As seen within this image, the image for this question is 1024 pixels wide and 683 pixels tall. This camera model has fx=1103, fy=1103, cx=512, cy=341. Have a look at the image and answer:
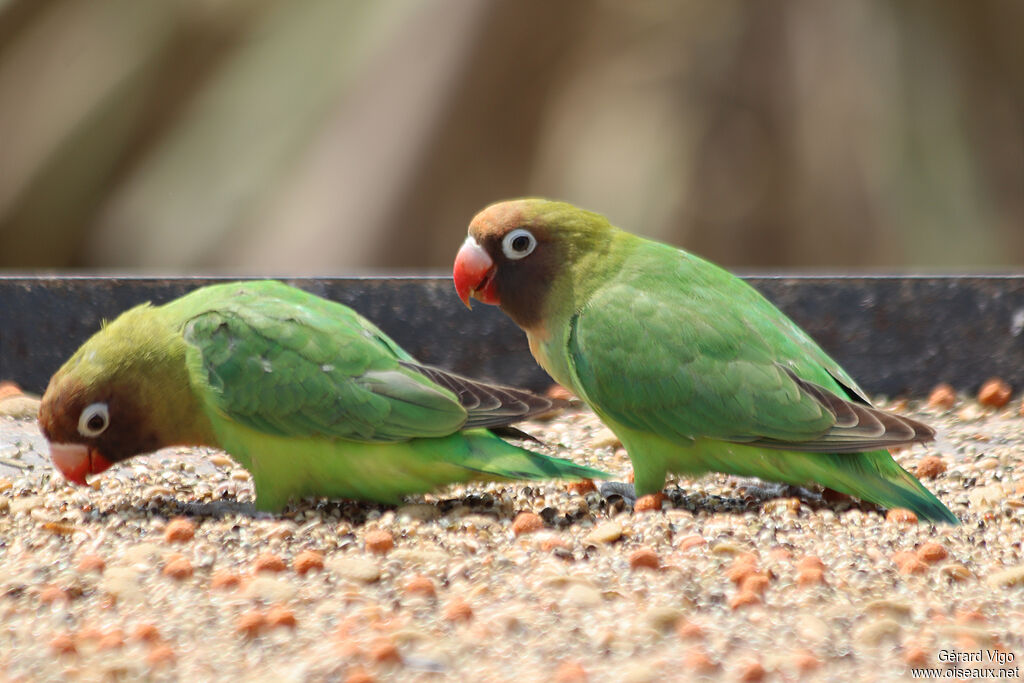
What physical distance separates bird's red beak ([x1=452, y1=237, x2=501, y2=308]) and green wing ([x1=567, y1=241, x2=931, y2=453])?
259 millimetres

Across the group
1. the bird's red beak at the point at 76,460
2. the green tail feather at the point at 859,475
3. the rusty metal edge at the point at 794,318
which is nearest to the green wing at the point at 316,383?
the bird's red beak at the point at 76,460

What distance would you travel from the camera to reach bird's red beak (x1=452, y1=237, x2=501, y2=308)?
2.74 m

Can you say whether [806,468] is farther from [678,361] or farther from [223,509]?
[223,509]

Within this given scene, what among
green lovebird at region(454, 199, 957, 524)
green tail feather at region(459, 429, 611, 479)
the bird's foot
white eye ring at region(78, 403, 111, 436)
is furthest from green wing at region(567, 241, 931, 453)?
Result: white eye ring at region(78, 403, 111, 436)

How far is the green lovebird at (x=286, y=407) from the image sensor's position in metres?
2.50

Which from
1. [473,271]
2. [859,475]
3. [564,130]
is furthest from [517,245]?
[564,130]

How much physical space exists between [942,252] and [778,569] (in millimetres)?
4719

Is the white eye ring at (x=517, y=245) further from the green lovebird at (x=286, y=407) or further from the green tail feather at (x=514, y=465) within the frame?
the green tail feather at (x=514, y=465)

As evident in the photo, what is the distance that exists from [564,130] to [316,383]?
4.41 meters

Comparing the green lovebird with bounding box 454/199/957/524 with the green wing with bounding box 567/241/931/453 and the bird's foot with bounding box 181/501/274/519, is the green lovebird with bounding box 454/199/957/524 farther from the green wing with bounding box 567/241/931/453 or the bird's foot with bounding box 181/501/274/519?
the bird's foot with bounding box 181/501/274/519

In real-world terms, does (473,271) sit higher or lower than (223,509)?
higher

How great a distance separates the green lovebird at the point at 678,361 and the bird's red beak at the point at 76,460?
3.15ft

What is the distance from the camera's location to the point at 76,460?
258 centimetres

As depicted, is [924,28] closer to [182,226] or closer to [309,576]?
[182,226]
